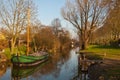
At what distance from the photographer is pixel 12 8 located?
4456 centimetres

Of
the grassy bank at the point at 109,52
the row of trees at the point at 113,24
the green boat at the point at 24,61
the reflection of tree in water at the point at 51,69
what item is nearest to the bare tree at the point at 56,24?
the row of trees at the point at 113,24

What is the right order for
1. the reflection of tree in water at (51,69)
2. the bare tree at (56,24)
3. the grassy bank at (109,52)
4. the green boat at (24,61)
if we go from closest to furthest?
the reflection of tree in water at (51,69), the green boat at (24,61), the grassy bank at (109,52), the bare tree at (56,24)

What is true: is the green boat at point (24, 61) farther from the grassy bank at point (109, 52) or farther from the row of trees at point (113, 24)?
the row of trees at point (113, 24)

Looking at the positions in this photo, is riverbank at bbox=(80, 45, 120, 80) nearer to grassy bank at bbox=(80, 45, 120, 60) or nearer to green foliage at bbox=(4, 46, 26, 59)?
grassy bank at bbox=(80, 45, 120, 60)

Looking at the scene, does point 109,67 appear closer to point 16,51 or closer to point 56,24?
point 16,51

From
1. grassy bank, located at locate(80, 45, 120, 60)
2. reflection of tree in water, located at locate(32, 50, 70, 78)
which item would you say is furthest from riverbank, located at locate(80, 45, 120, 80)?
reflection of tree in water, located at locate(32, 50, 70, 78)

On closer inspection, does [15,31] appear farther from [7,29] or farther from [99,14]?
[99,14]

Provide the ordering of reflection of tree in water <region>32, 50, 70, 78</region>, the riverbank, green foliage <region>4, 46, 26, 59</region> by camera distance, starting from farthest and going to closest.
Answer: green foliage <region>4, 46, 26, 59</region> < reflection of tree in water <region>32, 50, 70, 78</region> < the riverbank

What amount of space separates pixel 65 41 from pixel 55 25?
12.4 metres

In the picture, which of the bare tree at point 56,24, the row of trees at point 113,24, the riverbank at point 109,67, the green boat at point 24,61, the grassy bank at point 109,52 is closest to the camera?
the riverbank at point 109,67

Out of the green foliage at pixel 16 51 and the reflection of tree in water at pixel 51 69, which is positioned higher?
the green foliage at pixel 16 51

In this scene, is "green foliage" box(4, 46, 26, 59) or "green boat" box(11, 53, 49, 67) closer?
"green boat" box(11, 53, 49, 67)

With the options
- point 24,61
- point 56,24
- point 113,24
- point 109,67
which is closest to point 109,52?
point 113,24

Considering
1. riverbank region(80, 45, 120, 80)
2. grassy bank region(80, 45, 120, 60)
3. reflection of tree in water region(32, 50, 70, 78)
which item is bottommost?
reflection of tree in water region(32, 50, 70, 78)
